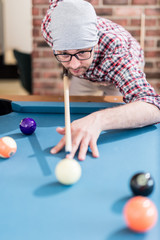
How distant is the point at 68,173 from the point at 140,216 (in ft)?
0.85

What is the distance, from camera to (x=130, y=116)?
4.31 ft

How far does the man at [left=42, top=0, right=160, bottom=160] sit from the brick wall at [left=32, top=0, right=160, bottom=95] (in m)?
1.30

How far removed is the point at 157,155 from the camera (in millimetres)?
1067

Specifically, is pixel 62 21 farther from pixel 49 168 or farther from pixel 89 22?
pixel 49 168

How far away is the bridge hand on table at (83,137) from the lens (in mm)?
1056

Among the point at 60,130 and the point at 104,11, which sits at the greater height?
the point at 104,11

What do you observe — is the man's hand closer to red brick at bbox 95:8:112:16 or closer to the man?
the man

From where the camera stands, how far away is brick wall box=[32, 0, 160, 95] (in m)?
2.95

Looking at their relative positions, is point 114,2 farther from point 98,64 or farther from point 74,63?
point 74,63

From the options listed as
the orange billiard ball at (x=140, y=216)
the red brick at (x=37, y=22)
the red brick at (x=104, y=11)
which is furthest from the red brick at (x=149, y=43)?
the orange billiard ball at (x=140, y=216)

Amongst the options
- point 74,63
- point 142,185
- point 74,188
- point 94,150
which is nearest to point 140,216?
point 142,185

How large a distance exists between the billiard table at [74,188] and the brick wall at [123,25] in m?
1.89

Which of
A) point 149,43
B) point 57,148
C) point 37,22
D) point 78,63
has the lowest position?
point 57,148

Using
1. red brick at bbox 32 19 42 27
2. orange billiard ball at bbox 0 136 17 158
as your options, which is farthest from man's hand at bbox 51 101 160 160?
red brick at bbox 32 19 42 27
